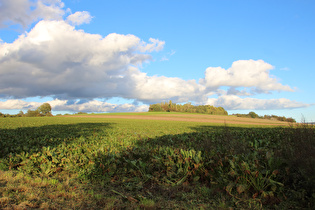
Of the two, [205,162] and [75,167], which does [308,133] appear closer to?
[205,162]

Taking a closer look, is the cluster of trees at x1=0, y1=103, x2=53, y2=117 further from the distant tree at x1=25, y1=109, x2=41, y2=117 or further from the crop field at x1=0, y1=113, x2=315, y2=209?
the crop field at x1=0, y1=113, x2=315, y2=209


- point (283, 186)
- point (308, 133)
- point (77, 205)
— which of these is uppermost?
point (308, 133)

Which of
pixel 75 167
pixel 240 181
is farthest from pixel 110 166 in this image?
pixel 240 181

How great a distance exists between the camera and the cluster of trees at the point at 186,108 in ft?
257

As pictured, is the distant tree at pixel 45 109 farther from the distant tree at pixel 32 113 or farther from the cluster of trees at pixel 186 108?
the cluster of trees at pixel 186 108

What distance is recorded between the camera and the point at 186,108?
85250mm

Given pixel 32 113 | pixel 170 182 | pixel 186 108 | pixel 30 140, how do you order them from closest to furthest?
pixel 170 182 → pixel 30 140 → pixel 32 113 → pixel 186 108

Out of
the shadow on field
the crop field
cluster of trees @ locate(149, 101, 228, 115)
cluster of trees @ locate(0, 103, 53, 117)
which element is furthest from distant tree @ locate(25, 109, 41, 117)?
the crop field

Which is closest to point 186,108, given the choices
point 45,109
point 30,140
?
point 45,109

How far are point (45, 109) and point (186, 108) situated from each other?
5407cm

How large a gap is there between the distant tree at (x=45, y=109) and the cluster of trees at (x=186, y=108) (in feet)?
138

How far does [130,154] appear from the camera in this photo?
621 cm

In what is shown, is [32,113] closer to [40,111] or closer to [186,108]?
[40,111]

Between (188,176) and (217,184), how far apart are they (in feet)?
2.57
